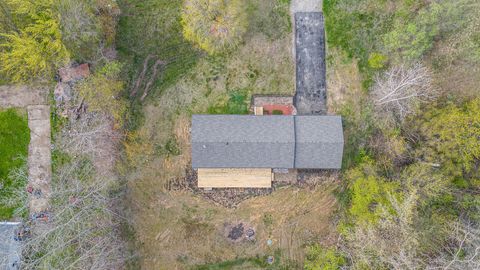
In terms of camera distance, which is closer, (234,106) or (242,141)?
(242,141)

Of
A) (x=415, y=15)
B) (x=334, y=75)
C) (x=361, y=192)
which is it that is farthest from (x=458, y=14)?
(x=361, y=192)

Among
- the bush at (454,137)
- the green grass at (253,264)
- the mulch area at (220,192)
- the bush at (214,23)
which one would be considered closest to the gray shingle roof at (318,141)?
the mulch area at (220,192)

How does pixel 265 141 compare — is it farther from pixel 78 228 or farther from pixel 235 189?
pixel 78 228

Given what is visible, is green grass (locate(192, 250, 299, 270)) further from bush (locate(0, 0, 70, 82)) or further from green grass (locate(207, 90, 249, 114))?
bush (locate(0, 0, 70, 82))

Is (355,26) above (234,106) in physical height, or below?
above

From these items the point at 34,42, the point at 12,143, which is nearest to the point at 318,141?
the point at 34,42

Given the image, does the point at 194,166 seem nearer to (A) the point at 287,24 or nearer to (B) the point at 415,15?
(A) the point at 287,24
